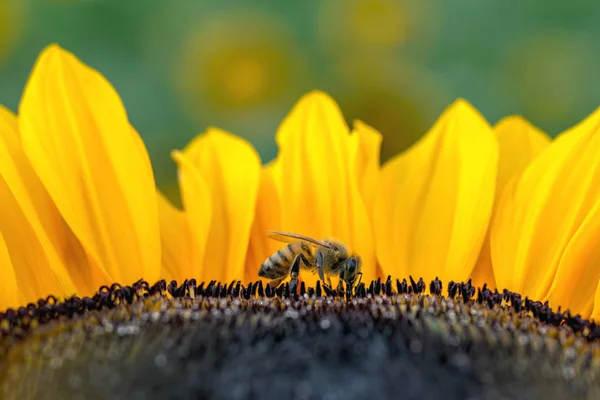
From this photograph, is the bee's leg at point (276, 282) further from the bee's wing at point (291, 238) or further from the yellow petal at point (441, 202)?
the yellow petal at point (441, 202)

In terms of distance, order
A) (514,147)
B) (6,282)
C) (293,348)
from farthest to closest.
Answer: (514,147) < (6,282) < (293,348)

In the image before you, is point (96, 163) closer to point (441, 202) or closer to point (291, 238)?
point (291, 238)

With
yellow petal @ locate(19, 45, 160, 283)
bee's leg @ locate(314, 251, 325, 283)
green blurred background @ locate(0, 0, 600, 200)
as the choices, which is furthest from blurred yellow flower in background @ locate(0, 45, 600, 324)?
green blurred background @ locate(0, 0, 600, 200)

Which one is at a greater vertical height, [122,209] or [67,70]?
[67,70]

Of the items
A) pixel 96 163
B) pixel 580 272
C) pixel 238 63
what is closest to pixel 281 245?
pixel 96 163

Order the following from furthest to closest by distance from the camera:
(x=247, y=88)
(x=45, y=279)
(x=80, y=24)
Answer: (x=247, y=88) < (x=80, y=24) < (x=45, y=279)

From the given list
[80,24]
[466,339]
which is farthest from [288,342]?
[80,24]

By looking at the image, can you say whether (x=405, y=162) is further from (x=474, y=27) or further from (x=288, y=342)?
(x=474, y=27)

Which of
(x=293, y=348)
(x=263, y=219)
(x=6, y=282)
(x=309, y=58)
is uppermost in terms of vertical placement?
(x=309, y=58)
